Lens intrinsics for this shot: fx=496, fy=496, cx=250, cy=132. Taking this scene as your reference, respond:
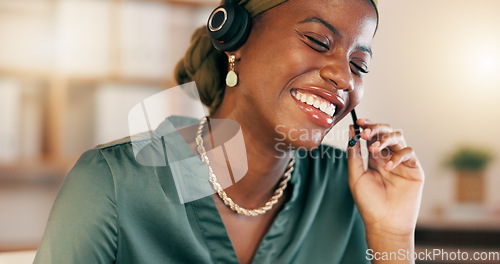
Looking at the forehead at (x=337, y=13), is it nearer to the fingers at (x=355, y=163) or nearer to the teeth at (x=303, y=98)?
the teeth at (x=303, y=98)

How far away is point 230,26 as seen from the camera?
937 mm

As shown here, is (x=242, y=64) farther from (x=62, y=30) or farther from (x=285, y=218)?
(x=62, y=30)

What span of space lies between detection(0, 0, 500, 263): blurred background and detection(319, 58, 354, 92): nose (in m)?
1.42

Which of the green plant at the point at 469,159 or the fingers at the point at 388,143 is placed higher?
the green plant at the point at 469,159

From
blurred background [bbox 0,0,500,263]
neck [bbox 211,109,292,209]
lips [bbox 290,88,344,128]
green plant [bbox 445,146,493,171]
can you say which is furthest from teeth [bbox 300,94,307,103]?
green plant [bbox 445,146,493,171]

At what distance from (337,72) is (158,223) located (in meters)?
0.44

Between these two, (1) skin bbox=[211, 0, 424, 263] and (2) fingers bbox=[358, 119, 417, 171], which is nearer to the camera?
(1) skin bbox=[211, 0, 424, 263]

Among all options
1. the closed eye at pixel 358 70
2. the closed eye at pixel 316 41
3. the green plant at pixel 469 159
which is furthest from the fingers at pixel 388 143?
the green plant at pixel 469 159

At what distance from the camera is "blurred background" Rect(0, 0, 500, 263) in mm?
2324

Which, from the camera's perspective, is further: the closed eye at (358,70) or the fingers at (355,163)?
the fingers at (355,163)

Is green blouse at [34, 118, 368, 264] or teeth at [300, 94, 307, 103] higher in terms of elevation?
teeth at [300, 94, 307, 103]

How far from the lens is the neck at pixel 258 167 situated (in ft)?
3.34

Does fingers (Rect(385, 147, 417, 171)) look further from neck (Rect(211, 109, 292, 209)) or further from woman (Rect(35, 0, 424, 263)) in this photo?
neck (Rect(211, 109, 292, 209))

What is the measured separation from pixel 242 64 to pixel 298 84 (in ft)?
0.44
